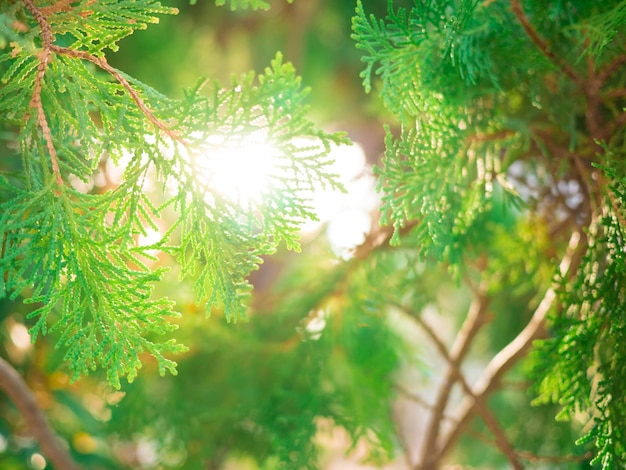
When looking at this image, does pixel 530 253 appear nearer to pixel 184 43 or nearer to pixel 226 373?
pixel 226 373

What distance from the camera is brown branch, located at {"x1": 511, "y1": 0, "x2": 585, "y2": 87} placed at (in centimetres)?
81

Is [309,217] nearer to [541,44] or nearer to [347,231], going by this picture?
[541,44]

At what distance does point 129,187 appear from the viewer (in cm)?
72

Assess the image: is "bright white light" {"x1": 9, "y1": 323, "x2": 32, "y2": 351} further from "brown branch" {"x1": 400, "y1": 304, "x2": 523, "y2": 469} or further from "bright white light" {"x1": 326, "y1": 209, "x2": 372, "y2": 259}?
"brown branch" {"x1": 400, "y1": 304, "x2": 523, "y2": 469}

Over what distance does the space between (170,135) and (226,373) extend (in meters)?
0.87

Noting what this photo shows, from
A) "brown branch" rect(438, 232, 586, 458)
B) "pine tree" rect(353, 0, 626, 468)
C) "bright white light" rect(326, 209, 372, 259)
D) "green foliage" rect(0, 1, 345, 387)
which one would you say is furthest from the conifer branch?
"bright white light" rect(326, 209, 372, 259)

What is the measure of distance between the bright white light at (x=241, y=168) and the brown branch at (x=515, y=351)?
573 millimetres

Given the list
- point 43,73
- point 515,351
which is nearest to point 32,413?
point 43,73

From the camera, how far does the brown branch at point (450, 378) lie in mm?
1368

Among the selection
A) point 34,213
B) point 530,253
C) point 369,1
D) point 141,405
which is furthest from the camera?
point 369,1

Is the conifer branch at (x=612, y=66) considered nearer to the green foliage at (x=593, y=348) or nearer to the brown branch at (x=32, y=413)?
the green foliage at (x=593, y=348)

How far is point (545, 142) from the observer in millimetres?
1034

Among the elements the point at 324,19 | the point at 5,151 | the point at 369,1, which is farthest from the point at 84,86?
the point at 324,19

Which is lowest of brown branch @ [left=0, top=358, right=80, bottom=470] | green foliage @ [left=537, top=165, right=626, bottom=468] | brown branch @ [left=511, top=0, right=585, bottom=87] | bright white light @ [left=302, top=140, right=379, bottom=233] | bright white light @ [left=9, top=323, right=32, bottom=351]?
brown branch @ [left=0, top=358, right=80, bottom=470]
